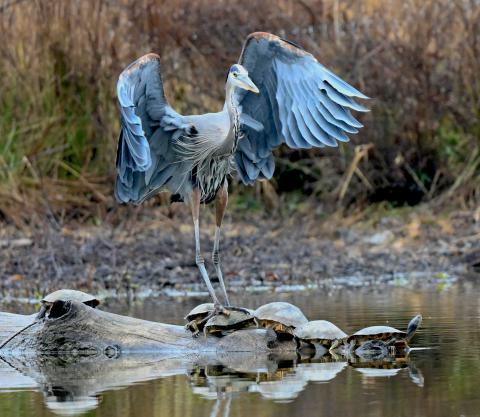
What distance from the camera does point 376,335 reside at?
7.34 meters

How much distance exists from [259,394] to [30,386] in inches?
51.6

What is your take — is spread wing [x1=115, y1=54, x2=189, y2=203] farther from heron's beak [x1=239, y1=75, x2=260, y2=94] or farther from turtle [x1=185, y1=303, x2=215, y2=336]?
turtle [x1=185, y1=303, x2=215, y2=336]

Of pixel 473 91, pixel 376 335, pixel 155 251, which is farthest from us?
pixel 473 91

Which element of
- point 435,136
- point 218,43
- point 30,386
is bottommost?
point 30,386

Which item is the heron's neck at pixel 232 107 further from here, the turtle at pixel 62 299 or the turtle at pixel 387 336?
the turtle at pixel 387 336

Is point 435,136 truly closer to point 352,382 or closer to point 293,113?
point 293,113

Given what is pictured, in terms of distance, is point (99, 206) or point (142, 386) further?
point (99, 206)

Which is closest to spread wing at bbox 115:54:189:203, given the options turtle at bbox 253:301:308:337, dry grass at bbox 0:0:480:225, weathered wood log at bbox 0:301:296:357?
weathered wood log at bbox 0:301:296:357

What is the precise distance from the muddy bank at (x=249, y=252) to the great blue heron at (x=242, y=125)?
2.64m

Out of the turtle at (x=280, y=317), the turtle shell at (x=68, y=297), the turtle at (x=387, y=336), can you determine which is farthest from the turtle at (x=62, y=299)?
the turtle at (x=387, y=336)

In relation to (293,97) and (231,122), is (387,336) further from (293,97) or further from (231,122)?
(293,97)

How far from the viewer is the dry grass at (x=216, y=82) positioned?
14.7 meters

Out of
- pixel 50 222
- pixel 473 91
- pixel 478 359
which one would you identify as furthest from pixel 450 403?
pixel 473 91

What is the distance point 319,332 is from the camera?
746 cm
